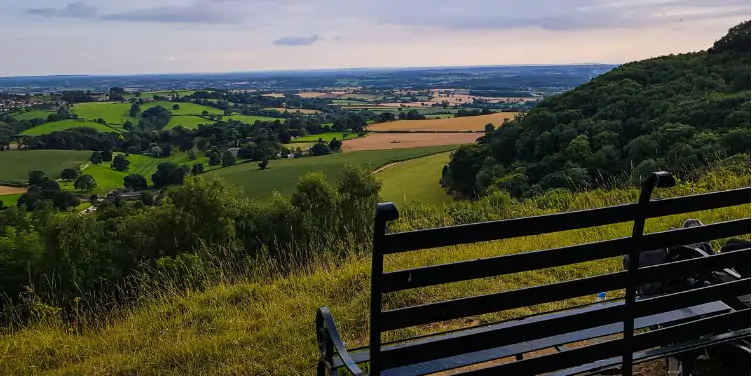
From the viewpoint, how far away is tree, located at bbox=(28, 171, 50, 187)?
3944 cm

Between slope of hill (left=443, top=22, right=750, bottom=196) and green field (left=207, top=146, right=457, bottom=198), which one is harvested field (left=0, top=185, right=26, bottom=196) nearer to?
green field (left=207, top=146, right=457, bottom=198)

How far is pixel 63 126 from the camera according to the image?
6156 centimetres

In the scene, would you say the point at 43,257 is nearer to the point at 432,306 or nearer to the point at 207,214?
the point at 207,214

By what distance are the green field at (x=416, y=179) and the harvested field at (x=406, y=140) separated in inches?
177

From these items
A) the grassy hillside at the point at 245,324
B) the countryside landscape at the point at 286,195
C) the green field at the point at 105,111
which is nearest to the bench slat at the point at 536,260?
the countryside landscape at the point at 286,195

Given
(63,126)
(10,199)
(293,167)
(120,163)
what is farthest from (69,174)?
(63,126)

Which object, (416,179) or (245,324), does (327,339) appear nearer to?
(245,324)

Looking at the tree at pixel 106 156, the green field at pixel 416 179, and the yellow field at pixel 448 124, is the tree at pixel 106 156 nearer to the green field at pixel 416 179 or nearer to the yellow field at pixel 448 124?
the yellow field at pixel 448 124

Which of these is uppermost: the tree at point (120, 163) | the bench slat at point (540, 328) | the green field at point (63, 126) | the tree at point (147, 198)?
the green field at point (63, 126)

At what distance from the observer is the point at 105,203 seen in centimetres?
3203

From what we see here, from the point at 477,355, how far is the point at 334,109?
2999 inches

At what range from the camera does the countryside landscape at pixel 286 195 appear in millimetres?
4195

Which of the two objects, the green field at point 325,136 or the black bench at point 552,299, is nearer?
the black bench at point 552,299

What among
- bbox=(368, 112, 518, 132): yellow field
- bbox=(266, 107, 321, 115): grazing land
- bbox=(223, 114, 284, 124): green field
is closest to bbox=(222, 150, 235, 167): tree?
bbox=(368, 112, 518, 132): yellow field
